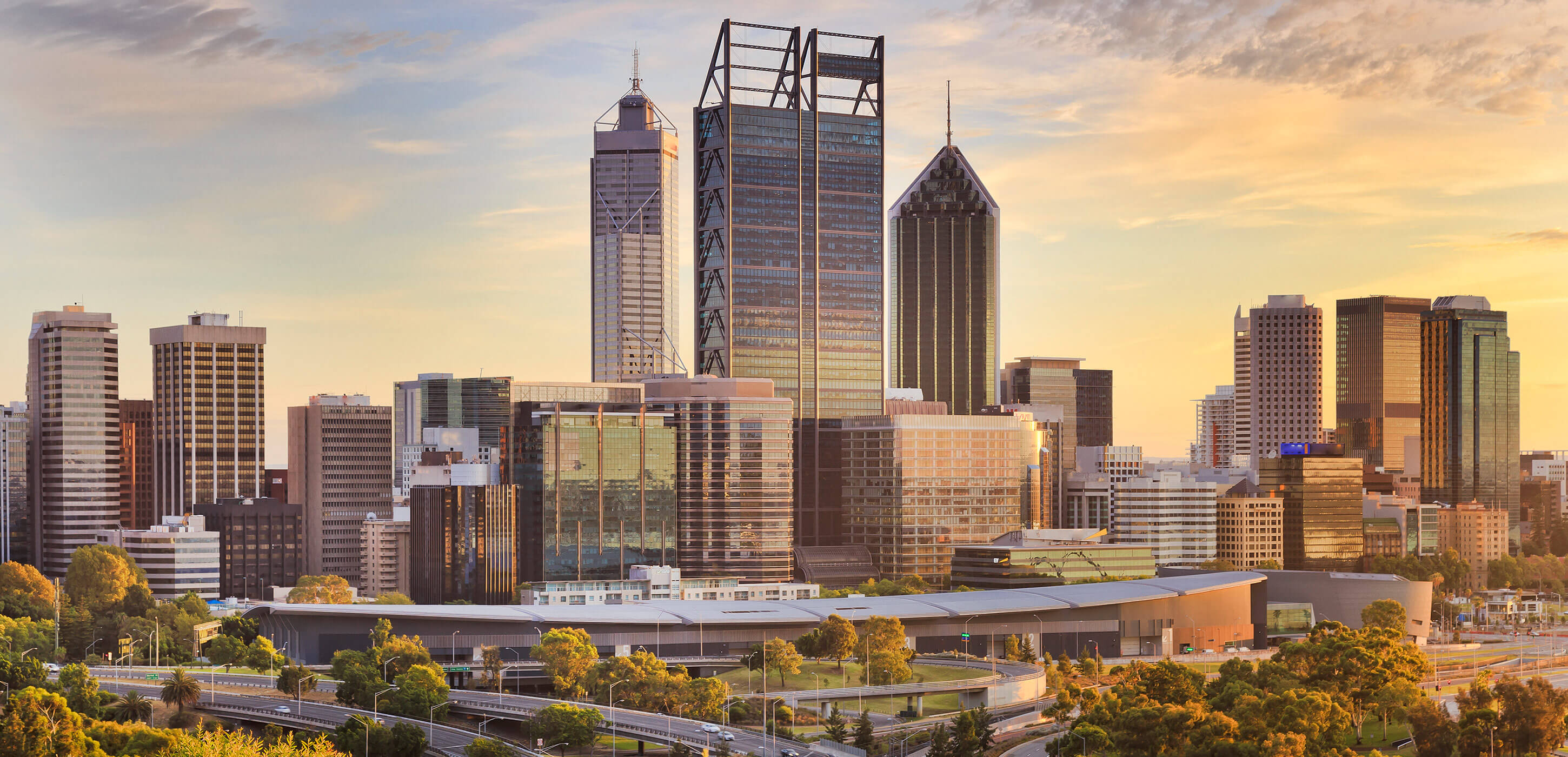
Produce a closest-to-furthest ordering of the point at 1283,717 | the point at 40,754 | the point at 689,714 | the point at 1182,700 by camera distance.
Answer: the point at 40,754 < the point at 1283,717 < the point at 1182,700 < the point at 689,714

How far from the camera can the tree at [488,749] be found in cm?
15550

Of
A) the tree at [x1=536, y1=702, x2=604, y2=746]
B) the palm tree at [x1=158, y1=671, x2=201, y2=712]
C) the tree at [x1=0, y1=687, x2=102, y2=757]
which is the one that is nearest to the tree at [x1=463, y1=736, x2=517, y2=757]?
the tree at [x1=536, y1=702, x2=604, y2=746]

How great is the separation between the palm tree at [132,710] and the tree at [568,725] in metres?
37.8

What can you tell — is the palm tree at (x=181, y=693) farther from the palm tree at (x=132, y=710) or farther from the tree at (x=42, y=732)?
the tree at (x=42, y=732)

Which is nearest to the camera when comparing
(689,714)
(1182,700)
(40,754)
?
(40,754)

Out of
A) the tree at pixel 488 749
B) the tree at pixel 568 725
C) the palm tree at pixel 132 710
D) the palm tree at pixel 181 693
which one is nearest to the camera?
the tree at pixel 488 749

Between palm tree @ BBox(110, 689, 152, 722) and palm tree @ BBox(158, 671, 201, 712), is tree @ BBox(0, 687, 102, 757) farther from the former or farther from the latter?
palm tree @ BBox(158, 671, 201, 712)

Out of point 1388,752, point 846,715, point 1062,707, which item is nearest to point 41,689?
point 846,715

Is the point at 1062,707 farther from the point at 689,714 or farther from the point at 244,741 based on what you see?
the point at 244,741

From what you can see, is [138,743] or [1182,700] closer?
[138,743]

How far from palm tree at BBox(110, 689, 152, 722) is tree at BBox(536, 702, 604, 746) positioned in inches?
1488

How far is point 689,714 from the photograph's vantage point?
18675cm

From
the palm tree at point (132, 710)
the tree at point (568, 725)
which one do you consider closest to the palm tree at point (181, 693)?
the palm tree at point (132, 710)

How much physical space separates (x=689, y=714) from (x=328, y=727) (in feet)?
111
